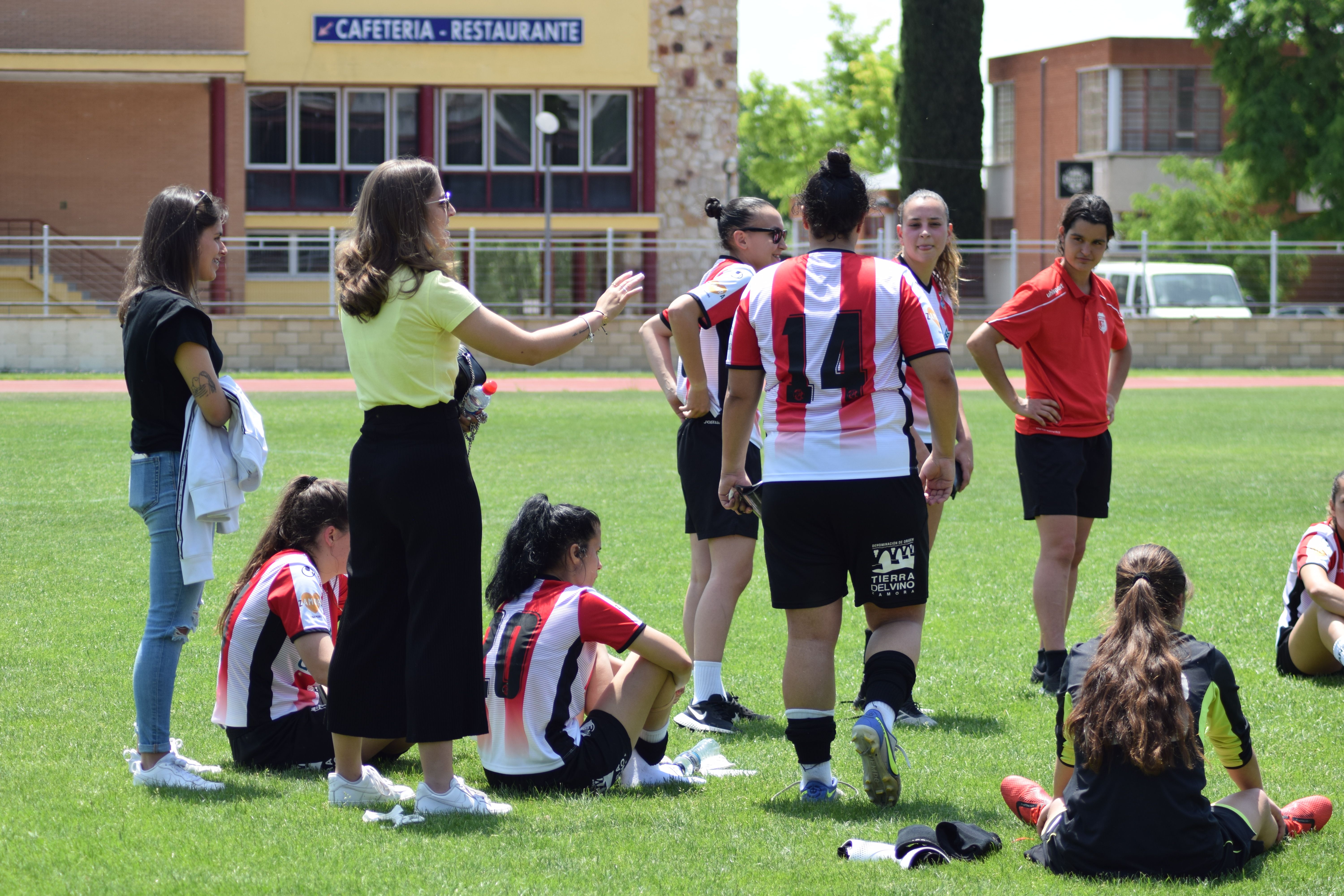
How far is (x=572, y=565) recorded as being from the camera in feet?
15.6

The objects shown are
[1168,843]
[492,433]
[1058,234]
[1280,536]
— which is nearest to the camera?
[1168,843]

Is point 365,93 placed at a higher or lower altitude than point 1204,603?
higher

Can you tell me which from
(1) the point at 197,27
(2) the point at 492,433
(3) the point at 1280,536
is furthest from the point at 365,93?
(3) the point at 1280,536

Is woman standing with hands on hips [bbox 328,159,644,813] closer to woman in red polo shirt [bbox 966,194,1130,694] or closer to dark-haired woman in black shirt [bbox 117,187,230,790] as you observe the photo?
dark-haired woman in black shirt [bbox 117,187,230,790]

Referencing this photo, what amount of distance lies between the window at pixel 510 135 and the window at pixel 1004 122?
2086 cm

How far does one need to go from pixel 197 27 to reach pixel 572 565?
107 ft

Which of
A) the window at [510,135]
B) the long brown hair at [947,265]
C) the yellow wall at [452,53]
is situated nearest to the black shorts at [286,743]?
the long brown hair at [947,265]

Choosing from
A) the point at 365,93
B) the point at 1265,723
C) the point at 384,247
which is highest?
the point at 365,93

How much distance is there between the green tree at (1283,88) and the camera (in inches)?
1507

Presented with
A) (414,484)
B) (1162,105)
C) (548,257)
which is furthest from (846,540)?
(1162,105)

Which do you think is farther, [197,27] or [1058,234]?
[197,27]

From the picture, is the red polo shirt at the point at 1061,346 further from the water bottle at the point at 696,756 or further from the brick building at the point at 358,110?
the brick building at the point at 358,110

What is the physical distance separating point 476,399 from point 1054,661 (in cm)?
309

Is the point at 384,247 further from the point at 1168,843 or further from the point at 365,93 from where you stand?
the point at 365,93
